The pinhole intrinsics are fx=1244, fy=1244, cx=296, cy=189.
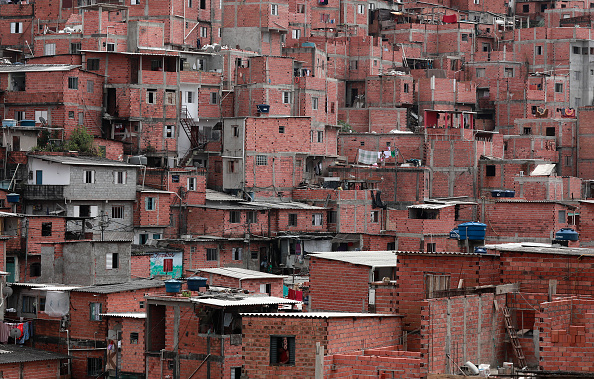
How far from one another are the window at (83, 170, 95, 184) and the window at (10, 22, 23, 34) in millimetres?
21249

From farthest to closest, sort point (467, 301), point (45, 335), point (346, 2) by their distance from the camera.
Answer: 1. point (346, 2)
2. point (45, 335)
3. point (467, 301)

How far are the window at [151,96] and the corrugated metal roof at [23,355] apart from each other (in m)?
21.4

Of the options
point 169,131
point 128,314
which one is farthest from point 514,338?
point 169,131

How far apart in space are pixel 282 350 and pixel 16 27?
2194 inches

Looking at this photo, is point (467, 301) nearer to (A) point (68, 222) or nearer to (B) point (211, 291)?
(B) point (211, 291)

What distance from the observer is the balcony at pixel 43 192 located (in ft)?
184

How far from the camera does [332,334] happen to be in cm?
2302

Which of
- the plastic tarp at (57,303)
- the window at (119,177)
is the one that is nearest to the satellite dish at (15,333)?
the plastic tarp at (57,303)

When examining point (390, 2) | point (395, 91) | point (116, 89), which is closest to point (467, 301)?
point (116, 89)

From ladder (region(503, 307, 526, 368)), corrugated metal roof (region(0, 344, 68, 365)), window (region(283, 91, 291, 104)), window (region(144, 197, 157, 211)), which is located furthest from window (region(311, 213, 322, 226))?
ladder (region(503, 307, 526, 368))

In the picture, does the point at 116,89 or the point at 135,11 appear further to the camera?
the point at 135,11

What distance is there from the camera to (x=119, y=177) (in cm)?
5803

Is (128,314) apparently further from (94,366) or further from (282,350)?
(282,350)

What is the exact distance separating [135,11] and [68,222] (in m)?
19.8
